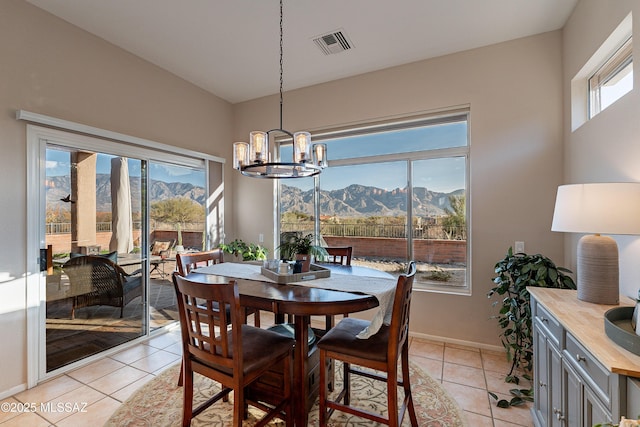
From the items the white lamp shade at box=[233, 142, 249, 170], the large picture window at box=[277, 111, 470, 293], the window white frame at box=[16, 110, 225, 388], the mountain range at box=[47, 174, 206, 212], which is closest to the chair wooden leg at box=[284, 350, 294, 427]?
the white lamp shade at box=[233, 142, 249, 170]

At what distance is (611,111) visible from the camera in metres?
1.95

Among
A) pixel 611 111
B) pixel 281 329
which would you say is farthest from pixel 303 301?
pixel 611 111

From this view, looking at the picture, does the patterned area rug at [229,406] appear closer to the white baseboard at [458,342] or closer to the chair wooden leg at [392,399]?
the chair wooden leg at [392,399]

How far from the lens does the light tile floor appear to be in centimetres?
204

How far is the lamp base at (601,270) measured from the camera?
158cm

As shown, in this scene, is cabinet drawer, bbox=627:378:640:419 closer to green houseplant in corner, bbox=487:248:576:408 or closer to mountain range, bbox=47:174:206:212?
green houseplant in corner, bbox=487:248:576:408

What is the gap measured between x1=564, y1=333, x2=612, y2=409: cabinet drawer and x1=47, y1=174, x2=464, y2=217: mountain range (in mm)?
2063

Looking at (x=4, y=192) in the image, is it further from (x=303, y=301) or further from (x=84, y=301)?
(x=303, y=301)

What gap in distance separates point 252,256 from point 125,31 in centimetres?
276

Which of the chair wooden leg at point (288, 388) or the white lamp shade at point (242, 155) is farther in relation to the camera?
the white lamp shade at point (242, 155)

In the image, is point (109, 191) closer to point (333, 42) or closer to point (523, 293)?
point (333, 42)

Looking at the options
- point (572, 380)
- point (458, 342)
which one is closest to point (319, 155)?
point (572, 380)

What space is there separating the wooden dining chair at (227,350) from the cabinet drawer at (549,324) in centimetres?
147

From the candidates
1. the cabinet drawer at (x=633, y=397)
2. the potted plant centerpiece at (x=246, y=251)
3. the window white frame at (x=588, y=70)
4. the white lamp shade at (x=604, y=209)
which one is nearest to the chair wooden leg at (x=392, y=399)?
the cabinet drawer at (x=633, y=397)
